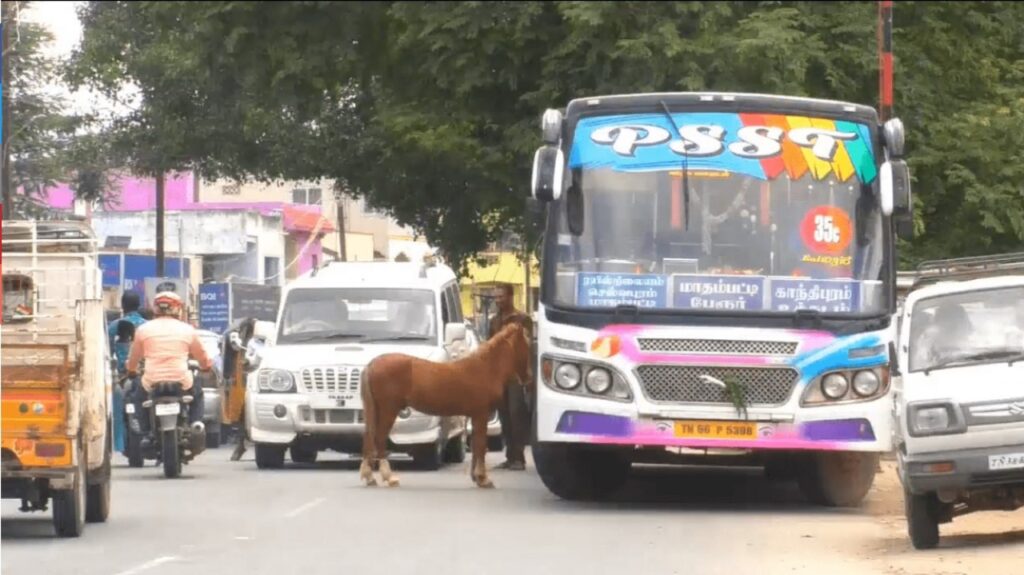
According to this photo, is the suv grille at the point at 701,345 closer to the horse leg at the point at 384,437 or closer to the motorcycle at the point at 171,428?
the horse leg at the point at 384,437

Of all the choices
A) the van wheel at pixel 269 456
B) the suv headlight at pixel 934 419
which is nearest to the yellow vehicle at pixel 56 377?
the suv headlight at pixel 934 419

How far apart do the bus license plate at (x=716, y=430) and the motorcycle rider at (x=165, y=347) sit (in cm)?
561

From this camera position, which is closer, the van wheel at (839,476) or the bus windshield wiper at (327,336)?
the van wheel at (839,476)

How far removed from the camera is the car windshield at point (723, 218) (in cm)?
1800

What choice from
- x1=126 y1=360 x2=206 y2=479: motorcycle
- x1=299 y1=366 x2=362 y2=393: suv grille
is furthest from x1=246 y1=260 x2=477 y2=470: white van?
x1=126 y1=360 x2=206 y2=479: motorcycle

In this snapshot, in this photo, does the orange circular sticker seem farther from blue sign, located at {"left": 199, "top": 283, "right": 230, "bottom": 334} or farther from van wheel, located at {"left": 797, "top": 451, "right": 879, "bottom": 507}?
blue sign, located at {"left": 199, "top": 283, "right": 230, "bottom": 334}

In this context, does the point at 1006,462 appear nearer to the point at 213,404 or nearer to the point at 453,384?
the point at 453,384

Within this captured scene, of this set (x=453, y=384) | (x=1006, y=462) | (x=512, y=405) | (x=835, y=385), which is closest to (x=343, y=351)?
(x=512, y=405)

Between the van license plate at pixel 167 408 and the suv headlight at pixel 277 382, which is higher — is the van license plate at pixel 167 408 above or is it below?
below

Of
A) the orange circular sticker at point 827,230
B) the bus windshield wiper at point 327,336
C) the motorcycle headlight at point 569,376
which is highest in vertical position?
the orange circular sticker at point 827,230

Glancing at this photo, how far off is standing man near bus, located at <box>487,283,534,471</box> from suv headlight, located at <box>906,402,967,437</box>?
7.51 m

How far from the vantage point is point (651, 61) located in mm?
25641

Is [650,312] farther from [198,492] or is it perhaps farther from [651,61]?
[651,61]

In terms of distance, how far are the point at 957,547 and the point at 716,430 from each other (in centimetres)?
304
